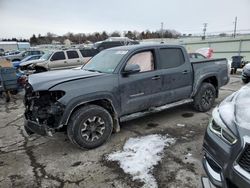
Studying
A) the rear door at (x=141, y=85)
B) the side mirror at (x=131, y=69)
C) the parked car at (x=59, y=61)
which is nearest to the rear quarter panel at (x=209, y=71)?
the rear door at (x=141, y=85)

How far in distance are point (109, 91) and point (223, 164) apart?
2325mm

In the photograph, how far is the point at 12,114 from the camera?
21.3ft

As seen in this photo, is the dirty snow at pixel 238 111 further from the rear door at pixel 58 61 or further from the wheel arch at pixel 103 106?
the rear door at pixel 58 61

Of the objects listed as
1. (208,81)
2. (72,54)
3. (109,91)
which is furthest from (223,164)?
(72,54)

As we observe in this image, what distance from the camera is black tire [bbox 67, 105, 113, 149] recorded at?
12.0 feet

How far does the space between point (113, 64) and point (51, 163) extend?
6.87 feet

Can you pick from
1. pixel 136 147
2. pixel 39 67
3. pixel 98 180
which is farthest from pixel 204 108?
pixel 39 67

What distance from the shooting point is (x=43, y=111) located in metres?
3.79

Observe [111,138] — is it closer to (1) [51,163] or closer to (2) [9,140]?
(1) [51,163]

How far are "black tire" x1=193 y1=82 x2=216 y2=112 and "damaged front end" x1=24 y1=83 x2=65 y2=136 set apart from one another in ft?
11.2

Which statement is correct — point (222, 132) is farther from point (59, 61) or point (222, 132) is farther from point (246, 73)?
point (59, 61)

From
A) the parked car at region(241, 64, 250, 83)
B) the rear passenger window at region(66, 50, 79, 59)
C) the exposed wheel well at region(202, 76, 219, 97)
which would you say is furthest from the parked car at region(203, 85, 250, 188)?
the rear passenger window at region(66, 50, 79, 59)

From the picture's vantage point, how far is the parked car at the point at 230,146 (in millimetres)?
1863

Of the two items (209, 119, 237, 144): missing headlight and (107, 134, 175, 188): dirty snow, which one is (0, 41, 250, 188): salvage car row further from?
(107, 134, 175, 188): dirty snow
